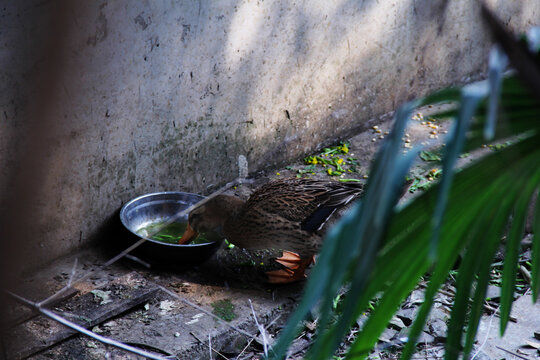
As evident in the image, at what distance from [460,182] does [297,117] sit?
13.6ft

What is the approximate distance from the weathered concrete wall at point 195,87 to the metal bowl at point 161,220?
95 millimetres

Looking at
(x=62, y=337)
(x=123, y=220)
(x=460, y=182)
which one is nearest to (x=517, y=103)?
(x=460, y=182)

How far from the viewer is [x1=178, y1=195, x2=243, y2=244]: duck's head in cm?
437

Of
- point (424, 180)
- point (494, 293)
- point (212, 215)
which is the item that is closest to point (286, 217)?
point (212, 215)

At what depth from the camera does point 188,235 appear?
443 centimetres

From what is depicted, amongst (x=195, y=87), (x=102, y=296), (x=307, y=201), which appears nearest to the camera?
(x=102, y=296)

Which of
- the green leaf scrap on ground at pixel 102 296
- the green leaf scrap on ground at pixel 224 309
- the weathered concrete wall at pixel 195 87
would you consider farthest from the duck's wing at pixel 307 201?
the green leaf scrap on ground at pixel 102 296

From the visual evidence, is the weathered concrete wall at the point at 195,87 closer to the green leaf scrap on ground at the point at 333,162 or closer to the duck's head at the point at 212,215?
the green leaf scrap on ground at the point at 333,162

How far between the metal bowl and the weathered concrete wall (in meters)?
0.09

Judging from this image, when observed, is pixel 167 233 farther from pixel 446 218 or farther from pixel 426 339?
pixel 446 218

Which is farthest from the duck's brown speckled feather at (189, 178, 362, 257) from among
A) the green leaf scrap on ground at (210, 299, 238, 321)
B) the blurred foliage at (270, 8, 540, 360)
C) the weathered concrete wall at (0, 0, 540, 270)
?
the blurred foliage at (270, 8, 540, 360)

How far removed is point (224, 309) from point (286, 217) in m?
0.73

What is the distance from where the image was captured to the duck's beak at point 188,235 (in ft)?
14.5

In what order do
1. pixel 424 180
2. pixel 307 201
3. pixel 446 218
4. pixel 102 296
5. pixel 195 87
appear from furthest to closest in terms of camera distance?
pixel 424 180 → pixel 195 87 → pixel 307 201 → pixel 102 296 → pixel 446 218
